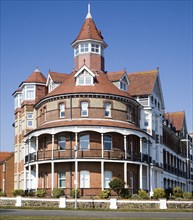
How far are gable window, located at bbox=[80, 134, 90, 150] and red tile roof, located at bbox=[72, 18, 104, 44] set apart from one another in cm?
1213

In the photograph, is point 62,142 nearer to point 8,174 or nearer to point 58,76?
point 58,76

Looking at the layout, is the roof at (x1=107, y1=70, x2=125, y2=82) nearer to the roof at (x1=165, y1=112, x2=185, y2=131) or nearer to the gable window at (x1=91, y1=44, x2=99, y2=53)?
the gable window at (x1=91, y1=44, x2=99, y2=53)

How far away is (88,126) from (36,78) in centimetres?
1335

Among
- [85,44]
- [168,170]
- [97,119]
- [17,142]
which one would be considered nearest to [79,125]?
[97,119]

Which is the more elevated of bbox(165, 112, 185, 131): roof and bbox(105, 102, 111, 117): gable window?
bbox(165, 112, 185, 131): roof

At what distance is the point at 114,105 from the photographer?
52.2 m

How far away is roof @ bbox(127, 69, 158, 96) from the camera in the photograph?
60.1m

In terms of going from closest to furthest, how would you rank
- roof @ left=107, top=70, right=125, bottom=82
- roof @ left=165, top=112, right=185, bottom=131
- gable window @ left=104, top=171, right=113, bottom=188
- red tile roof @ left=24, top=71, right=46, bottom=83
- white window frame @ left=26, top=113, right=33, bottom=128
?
gable window @ left=104, top=171, right=113, bottom=188 → roof @ left=107, top=70, right=125, bottom=82 → white window frame @ left=26, top=113, right=33, bottom=128 → red tile roof @ left=24, top=71, right=46, bottom=83 → roof @ left=165, top=112, right=185, bottom=131

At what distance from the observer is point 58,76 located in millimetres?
57875

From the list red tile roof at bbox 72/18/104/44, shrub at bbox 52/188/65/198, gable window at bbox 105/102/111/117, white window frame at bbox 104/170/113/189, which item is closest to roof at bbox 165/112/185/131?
red tile roof at bbox 72/18/104/44

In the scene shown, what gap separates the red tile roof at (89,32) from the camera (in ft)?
187

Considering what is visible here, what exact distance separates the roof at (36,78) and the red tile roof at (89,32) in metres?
6.47

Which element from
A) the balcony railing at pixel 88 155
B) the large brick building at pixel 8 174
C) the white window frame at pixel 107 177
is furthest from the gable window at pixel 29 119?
the white window frame at pixel 107 177

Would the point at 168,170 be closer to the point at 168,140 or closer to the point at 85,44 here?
the point at 168,140
